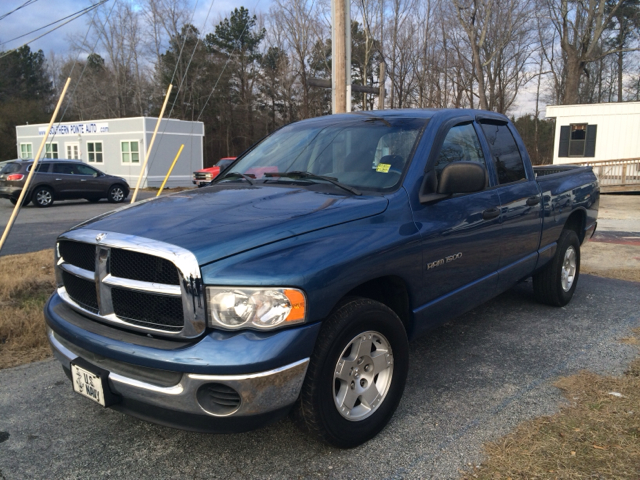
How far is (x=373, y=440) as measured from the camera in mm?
2945

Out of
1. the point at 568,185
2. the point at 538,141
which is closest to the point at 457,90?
the point at 538,141

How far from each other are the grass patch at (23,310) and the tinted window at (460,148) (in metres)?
3.45

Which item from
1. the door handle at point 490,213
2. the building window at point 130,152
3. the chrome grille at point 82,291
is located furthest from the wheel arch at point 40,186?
the door handle at point 490,213

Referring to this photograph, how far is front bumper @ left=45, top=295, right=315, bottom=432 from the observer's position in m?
2.29

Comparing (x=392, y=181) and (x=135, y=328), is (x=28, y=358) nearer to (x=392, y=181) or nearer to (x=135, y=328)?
(x=135, y=328)

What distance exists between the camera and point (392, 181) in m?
3.33

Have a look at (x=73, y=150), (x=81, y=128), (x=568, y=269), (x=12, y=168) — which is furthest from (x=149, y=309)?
(x=73, y=150)

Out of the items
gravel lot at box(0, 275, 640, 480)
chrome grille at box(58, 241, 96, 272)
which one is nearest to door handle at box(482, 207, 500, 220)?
gravel lot at box(0, 275, 640, 480)

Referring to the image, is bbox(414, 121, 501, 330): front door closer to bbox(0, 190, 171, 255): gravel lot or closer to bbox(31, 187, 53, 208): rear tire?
bbox(0, 190, 171, 255): gravel lot

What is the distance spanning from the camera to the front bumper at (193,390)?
2285 mm

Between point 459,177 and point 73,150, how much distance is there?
34.2 metres

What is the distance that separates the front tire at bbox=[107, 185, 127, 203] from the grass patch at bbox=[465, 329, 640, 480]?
19.6 meters

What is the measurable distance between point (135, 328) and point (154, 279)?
273mm

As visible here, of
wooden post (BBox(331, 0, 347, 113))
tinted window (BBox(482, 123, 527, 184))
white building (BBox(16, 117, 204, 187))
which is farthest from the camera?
white building (BBox(16, 117, 204, 187))
